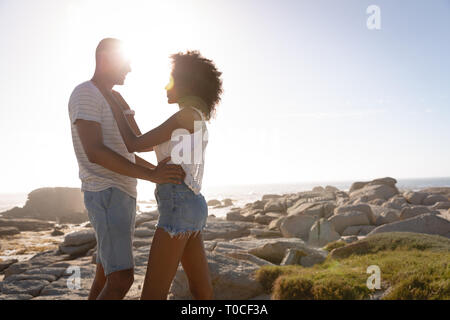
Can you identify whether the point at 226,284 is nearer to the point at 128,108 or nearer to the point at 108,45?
the point at 128,108

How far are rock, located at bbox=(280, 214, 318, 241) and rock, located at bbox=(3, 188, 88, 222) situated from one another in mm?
31233

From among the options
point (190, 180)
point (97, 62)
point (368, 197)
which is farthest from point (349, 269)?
point (368, 197)

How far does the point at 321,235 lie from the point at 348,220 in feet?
9.05

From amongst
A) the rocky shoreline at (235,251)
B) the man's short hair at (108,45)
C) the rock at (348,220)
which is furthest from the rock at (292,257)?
the rock at (348,220)

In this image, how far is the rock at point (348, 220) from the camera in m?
14.1

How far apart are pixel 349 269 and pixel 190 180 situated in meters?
4.88

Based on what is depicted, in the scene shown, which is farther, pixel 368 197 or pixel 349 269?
pixel 368 197

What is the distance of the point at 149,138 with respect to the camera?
2533 millimetres

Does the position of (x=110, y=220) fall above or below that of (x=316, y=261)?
above

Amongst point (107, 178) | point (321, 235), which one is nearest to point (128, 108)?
point (107, 178)

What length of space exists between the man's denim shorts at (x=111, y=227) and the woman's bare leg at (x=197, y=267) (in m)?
0.45

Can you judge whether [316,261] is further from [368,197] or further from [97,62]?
[368,197]

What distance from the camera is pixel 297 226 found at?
13531mm

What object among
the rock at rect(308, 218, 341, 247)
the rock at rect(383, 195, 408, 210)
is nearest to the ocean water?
the rock at rect(383, 195, 408, 210)
